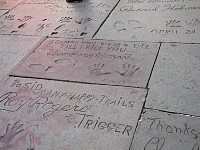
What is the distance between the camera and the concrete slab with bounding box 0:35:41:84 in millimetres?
3242

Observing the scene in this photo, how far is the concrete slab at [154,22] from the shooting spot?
3.50 m

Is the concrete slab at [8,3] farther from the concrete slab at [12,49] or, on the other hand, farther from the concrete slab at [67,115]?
the concrete slab at [67,115]

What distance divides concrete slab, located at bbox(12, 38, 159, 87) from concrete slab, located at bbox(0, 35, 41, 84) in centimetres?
13

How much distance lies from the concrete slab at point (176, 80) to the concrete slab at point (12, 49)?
1.61 meters

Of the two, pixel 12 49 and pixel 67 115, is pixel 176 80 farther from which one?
pixel 12 49

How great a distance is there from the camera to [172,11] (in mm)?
4082

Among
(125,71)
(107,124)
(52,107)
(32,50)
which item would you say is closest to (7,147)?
(52,107)

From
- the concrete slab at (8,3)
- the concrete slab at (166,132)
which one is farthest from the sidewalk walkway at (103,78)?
the concrete slab at (8,3)

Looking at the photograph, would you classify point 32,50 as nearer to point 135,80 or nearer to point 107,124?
point 135,80

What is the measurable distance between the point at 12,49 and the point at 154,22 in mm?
1904

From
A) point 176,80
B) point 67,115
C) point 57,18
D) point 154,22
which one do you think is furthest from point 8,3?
point 176,80

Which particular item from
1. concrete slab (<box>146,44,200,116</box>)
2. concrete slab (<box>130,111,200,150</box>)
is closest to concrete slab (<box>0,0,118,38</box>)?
concrete slab (<box>146,44,200,116</box>)

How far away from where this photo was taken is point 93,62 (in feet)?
10.2

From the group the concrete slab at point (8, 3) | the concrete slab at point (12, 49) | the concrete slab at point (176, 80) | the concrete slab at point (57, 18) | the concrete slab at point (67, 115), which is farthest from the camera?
the concrete slab at point (8, 3)
